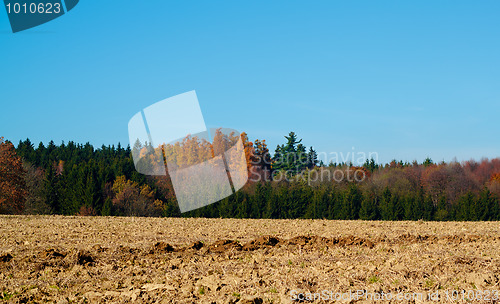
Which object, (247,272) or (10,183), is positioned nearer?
(247,272)

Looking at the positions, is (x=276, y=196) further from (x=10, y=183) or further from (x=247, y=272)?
(x=247, y=272)

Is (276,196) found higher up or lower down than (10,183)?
lower down

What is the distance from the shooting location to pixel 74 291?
347 inches

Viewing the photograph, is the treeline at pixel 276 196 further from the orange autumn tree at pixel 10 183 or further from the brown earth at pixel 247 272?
the brown earth at pixel 247 272

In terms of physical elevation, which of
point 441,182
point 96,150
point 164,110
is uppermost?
point 96,150

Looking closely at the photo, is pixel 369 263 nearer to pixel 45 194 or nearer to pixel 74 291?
pixel 74 291

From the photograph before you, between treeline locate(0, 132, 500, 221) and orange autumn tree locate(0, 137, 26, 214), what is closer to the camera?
orange autumn tree locate(0, 137, 26, 214)

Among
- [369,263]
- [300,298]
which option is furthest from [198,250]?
[300,298]

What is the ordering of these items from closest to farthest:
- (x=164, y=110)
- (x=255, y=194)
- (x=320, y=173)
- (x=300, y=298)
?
(x=300, y=298) → (x=164, y=110) → (x=255, y=194) → (x=320, y=173)

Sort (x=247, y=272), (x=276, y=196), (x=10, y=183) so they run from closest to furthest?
(x=247, y=272), (x=10, y=183), (x=276, y=196)

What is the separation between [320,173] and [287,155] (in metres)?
16.4

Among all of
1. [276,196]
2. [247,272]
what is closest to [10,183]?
[276,196]

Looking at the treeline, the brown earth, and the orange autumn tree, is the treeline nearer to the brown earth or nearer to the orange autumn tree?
the orange autumn tree

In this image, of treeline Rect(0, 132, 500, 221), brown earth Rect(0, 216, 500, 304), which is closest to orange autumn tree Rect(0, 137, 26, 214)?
treeline Rect(0, 132, 500, 221)
